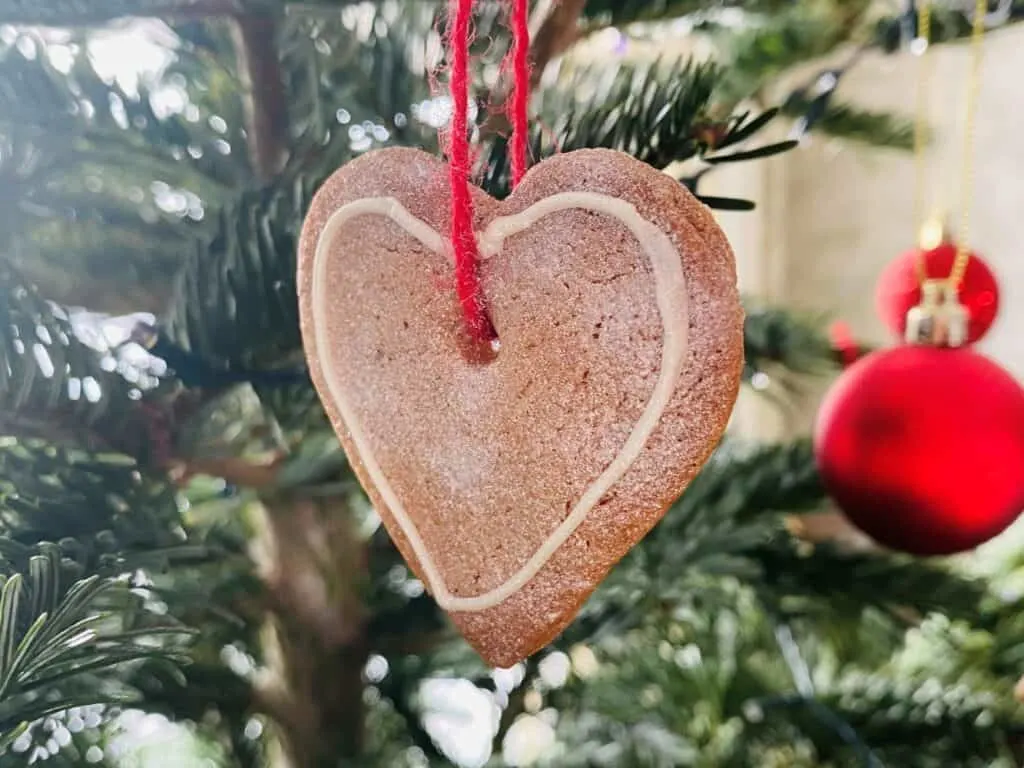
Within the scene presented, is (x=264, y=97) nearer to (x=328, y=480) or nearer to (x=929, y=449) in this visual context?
(x=328, y=480)

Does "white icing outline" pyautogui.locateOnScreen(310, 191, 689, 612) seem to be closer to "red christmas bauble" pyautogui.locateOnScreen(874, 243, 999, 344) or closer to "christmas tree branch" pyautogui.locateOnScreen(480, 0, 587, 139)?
"christmas tree branch" pyautogui.locateOnScreen(480, 0, 587, 139)

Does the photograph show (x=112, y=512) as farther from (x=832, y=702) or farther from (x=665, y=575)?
(x=832, y=702)

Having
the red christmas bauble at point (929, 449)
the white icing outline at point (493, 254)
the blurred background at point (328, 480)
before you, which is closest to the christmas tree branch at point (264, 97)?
the blurred background at point (328, 480)

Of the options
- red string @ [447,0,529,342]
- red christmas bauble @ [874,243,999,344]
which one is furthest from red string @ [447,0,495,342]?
red christmas bauble @ [874,243,999,344]

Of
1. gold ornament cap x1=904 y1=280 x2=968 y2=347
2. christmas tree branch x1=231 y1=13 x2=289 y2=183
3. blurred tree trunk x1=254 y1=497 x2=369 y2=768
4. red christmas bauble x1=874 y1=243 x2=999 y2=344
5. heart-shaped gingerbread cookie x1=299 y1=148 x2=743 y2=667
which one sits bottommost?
blurred tree trunk x1=254 y1=497 x2=369 y2=768

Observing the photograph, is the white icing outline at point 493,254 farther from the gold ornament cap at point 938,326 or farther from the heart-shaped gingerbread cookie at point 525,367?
the gold ornament cap at point 938,326
